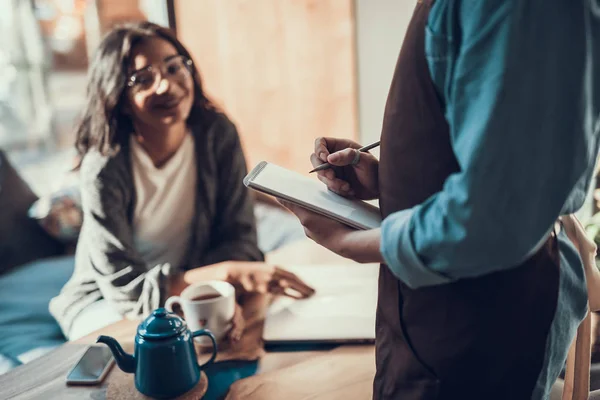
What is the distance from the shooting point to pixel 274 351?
1014 mm

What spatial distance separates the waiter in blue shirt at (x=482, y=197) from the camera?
1.63ft

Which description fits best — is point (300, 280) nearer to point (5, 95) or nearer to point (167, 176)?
point (167, 176)

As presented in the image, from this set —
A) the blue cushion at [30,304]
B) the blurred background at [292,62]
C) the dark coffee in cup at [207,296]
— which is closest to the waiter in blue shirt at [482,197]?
the dark coffee in cup at [207,296]

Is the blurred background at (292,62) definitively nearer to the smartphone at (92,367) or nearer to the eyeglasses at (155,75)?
the eyeglasses at (155,75)

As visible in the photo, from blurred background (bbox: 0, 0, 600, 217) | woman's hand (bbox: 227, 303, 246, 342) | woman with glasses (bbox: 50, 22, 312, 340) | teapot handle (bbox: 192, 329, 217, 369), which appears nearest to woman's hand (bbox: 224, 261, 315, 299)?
woman with glasses (bbox: 50, 22, 312, 340)

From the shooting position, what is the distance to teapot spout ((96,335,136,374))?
34.7 inches

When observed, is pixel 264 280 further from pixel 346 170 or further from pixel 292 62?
pixel 292 62

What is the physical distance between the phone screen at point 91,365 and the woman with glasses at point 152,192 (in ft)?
0.61

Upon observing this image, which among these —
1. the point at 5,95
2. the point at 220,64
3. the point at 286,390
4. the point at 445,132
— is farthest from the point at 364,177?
the point at 5,95

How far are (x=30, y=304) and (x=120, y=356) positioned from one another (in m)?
1.01

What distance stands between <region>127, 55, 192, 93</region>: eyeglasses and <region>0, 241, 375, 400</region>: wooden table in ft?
2.06

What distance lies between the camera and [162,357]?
33.9 inches

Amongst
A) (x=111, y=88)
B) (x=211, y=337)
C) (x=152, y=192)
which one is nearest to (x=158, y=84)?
(x=111, y=88)

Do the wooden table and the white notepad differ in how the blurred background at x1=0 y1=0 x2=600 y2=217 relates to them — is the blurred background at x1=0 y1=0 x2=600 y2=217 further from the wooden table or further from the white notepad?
the white notepad
